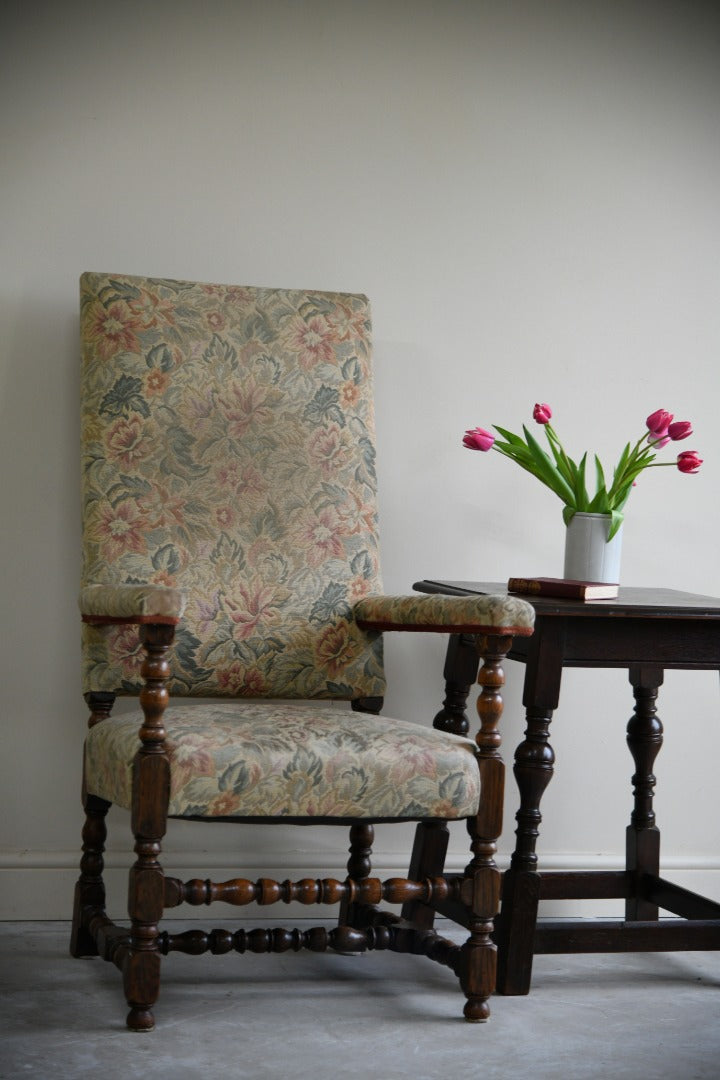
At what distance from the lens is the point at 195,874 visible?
2.44 m

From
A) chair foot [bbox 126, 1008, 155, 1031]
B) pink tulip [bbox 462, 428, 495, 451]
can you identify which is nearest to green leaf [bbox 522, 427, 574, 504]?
pink tulip [bbox 462, 428, 495, 451]

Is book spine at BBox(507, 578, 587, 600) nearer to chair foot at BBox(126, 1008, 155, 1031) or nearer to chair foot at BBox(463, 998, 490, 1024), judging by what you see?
chair foot at BBox(463, 998, 490, 1024)

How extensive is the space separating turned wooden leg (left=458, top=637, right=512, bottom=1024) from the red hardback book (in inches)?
10.8

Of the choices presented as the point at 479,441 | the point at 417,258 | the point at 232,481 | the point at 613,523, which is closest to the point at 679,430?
the point at 613,523

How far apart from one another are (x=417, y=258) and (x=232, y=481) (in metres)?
0.74

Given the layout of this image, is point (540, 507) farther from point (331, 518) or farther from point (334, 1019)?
point (334, 1019)

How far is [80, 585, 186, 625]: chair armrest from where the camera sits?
5.50 feet


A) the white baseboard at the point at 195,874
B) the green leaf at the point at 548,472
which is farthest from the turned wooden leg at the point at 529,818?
the white baseboard at the point at 195,874

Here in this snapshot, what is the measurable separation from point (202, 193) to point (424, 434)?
715mm

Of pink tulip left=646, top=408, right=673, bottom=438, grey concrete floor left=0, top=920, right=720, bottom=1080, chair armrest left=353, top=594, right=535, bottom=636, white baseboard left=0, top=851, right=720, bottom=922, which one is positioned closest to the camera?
grey concrete floor left=0, top=920, right=720, bottom=1080

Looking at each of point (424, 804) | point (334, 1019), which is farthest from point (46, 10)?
point (334, 1019)

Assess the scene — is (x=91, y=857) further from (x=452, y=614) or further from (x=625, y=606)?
(x=625, y=606)

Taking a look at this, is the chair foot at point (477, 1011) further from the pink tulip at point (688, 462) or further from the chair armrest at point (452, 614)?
the pink tulip at point (688, 462)

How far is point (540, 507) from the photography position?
2650mm
